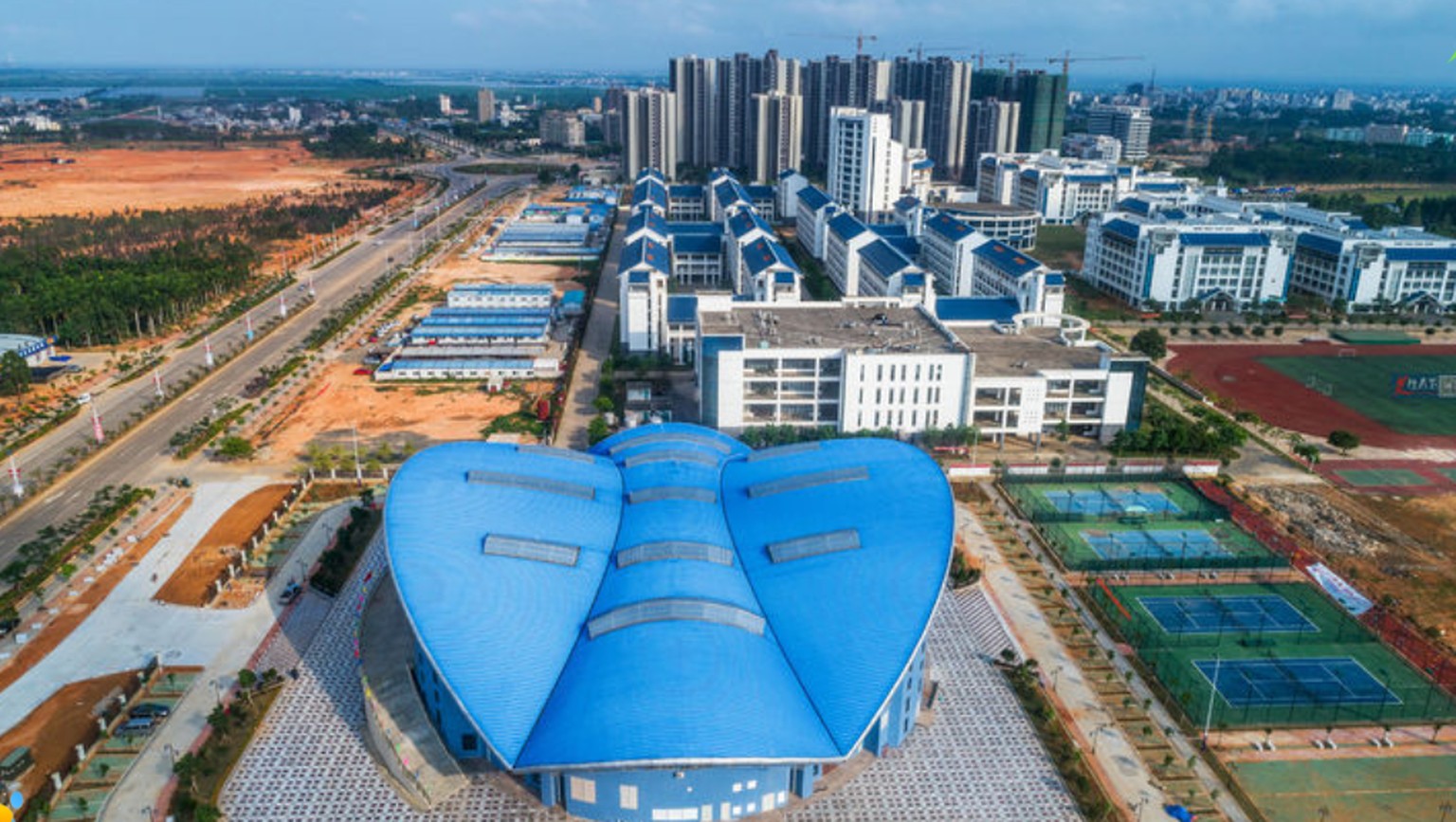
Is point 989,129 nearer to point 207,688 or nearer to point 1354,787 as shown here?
point 1354,787

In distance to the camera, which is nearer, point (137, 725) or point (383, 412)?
point (137, 725)

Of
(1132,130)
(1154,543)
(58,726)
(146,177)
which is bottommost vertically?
(58,726)

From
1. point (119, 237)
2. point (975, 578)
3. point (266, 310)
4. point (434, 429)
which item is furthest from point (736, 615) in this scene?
point (119, 237)

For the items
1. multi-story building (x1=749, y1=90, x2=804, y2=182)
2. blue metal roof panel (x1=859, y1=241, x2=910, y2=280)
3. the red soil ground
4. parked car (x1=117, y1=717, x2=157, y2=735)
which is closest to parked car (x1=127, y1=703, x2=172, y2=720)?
parked car (x1=117, y1=717, x2=157, y2=735)

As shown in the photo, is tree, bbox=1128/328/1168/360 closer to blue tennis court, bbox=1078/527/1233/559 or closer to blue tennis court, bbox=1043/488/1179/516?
blue tennis court, bbox=1043/488/1179/516

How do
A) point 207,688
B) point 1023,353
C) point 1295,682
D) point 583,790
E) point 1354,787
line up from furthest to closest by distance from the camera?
point 1023,353 → point 1295,682 → point 207,688 → point 1354,787 → point 583,790

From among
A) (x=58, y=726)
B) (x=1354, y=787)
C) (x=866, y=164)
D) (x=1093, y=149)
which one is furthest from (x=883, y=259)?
(x=1093, y=149)
